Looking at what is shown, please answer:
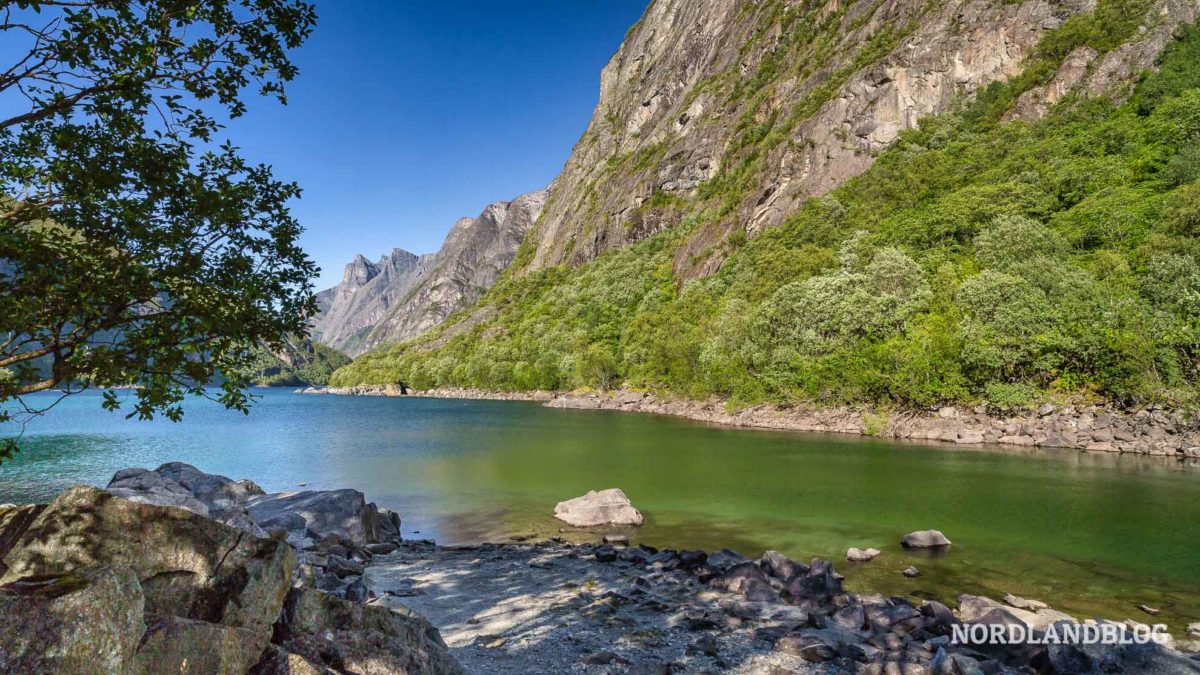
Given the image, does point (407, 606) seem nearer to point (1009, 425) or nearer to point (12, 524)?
point (12, 524)

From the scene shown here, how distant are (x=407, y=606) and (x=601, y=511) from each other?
1243 centimetres

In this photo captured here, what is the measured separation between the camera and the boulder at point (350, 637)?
6047 mm

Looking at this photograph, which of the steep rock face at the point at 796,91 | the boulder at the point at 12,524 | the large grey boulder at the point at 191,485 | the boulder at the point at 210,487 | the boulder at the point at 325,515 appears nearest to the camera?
the boulder at the point at 12,524

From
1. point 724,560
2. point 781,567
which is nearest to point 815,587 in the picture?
point 781,567

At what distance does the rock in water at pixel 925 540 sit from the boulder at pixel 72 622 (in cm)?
2204

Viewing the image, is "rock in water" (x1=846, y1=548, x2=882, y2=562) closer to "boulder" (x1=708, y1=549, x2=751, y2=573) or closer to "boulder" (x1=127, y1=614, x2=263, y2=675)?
"boulder" (x1=708, y1=549, x2=751, y2=573)

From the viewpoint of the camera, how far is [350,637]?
633 centimetres

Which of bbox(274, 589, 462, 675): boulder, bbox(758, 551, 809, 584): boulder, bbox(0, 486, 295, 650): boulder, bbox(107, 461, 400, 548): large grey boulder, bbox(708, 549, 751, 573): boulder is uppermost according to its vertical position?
bbox(0, 486, 295, 650): boulder

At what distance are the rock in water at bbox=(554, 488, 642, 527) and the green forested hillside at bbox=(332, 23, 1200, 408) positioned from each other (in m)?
41.3

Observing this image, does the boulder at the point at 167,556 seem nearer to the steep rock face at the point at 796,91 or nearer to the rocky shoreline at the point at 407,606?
the rocky shoreline at the point at 407,606

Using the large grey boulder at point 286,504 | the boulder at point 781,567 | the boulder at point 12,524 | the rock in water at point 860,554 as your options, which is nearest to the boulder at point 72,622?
the boulder at point 12,524

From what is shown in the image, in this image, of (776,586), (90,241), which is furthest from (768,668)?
(90,241)

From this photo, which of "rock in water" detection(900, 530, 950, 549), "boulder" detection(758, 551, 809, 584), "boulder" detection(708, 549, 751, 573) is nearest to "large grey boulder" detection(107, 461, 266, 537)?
"boulder" detection(708, 549, 751, 573)

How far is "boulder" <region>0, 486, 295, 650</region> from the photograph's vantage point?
504 centimetres
